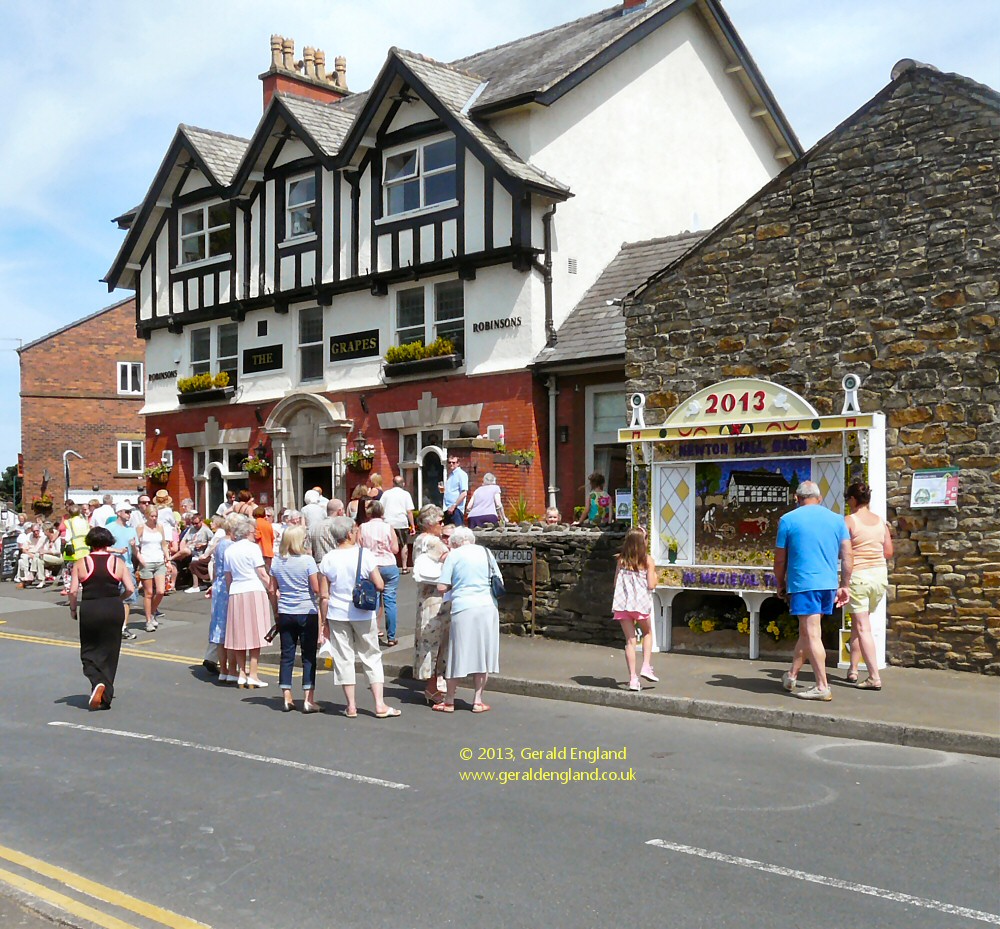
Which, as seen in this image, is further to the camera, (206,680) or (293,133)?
(293,133)

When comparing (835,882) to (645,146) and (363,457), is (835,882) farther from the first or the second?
(645,146)

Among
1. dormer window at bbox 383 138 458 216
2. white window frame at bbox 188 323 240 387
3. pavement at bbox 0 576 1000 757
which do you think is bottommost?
pavement at bbox 0 576 1000 757

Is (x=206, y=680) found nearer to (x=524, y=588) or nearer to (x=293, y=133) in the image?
(x=524, y=588)

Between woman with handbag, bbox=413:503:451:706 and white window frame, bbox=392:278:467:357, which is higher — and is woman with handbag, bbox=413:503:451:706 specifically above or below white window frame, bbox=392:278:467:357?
below

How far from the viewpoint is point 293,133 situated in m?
24.9

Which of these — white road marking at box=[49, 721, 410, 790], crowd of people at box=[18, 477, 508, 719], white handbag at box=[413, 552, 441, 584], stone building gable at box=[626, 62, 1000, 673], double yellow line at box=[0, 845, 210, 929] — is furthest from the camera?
stone building gable at box=[626, 62, 1000, 673]

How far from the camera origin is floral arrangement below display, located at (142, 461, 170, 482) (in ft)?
92.5

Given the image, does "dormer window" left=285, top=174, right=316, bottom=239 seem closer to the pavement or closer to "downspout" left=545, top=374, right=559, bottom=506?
"downspout" left=545, top=374, right=559, bottom=506

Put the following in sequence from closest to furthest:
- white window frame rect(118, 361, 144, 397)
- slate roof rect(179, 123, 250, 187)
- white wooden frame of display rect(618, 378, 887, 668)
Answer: white wooden frame of display rect(618, 378, 887, 668) < slate roof rect(179, 123, 250, 187) < white window frame rect(118, 361, 144, 397)

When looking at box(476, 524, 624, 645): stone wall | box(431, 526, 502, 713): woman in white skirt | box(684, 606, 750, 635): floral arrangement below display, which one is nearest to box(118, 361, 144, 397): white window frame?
box(476, 524, 624, 645): stone wall

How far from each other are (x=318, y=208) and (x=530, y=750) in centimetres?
1822

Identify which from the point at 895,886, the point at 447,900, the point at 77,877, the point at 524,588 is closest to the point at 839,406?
the point at 524,588

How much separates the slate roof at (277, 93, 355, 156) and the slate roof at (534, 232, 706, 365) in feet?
21.9

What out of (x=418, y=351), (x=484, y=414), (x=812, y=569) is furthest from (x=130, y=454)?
(x=812, y=569)
